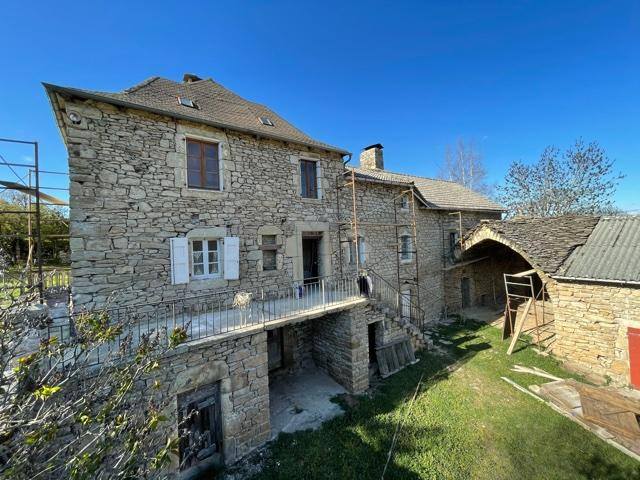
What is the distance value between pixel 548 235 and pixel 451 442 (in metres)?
9.51

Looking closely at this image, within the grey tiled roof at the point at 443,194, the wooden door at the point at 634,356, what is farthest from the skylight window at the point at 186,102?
the wooden door at the point at 634,356

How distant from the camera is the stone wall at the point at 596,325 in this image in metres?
8.00

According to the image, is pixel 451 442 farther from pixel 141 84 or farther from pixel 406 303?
pixel 141 84

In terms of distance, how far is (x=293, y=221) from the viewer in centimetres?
924

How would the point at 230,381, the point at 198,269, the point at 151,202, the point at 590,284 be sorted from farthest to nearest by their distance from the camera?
the point at 590,284, the point at 198,269, the point at 151,202, the point at 230,381

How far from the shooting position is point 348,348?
315 inches

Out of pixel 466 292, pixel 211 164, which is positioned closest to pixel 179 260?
pixel 211 164

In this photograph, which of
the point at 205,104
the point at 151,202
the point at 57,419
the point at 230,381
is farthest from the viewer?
the point at 205,104

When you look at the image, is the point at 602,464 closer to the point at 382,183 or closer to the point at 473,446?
the point at 473,446

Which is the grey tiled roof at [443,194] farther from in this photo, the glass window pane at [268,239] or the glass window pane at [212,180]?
the glass window pane at [212,180]

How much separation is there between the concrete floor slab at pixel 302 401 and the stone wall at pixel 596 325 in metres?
7.92

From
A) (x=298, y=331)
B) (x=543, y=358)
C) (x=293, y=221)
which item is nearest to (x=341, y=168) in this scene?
(x=293, y=221)

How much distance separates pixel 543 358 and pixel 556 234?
493 centimetres

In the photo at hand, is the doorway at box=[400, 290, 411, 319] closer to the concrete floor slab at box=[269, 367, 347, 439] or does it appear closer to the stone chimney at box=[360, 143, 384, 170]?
the concrete floor slab at box=[269, 367, 347, 439]
